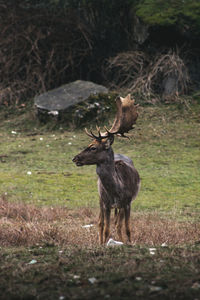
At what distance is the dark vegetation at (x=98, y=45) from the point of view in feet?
47.8

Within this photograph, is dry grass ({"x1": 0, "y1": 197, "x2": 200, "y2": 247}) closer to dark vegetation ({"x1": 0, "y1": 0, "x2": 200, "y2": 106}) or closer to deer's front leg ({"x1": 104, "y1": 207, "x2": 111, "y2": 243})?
deer's front leg ({"x1": 104, "y1": 207, "x2": 111, "y2": 243})

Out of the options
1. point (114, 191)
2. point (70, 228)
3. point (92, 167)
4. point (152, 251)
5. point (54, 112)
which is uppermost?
point (114, 191)

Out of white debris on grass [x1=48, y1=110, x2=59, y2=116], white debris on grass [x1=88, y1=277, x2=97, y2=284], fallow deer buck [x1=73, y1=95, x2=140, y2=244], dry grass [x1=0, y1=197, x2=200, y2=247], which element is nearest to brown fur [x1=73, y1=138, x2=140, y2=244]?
A: fallow deer buck [x1=73, y1=95, x2=140, y2=244]

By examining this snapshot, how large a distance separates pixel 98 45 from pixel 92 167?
6376mm

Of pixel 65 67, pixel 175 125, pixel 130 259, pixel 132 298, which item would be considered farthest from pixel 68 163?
pixel 132 298

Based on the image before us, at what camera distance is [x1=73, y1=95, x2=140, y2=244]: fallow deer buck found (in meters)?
5.59

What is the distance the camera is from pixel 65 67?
15.8 m

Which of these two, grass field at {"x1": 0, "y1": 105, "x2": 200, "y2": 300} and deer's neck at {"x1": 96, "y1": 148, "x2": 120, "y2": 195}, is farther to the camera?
deer's neck at {"x1": 96, "y1": 148, "x2": 120, "y2": 195}

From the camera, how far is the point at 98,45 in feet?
53.4

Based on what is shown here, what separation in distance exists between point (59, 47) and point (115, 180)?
11.0 metres

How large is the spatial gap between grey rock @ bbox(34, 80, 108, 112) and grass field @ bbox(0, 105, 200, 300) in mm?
547

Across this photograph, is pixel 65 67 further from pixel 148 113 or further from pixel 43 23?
pixel 148 113

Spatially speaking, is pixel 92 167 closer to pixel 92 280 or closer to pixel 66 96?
pixel 66 96

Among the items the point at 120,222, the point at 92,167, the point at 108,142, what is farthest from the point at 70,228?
the point at 92,167
